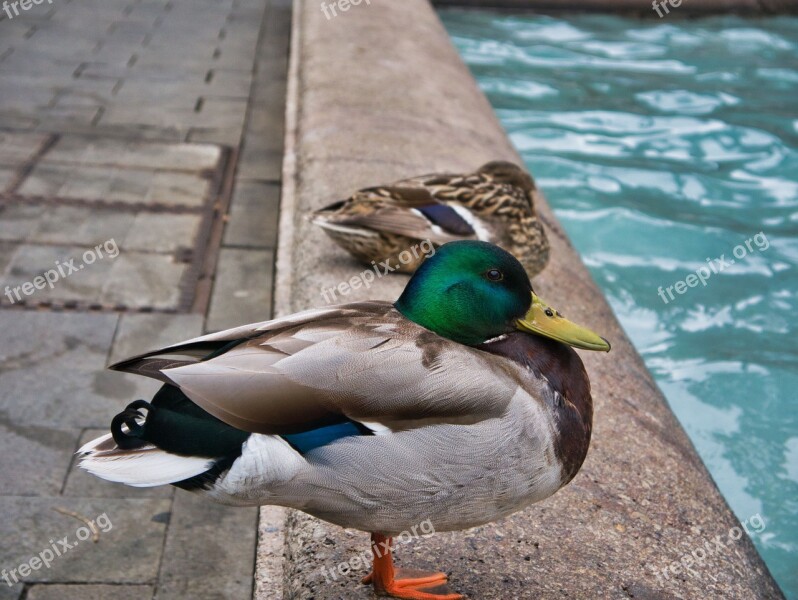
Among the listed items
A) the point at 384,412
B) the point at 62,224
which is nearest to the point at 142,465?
the point at 384,412

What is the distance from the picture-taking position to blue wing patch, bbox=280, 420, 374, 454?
196 centimetres

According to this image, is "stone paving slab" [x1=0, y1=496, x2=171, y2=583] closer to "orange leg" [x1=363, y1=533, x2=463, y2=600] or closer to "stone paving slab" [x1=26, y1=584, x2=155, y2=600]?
"stone paving slab" [x1=26, y1=584, x2=155, y2=600]

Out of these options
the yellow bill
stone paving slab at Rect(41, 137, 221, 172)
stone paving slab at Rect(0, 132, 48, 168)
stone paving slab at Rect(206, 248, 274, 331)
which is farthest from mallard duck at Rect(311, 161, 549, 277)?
stone paving slab at Rect(0, 132, 48, 168)

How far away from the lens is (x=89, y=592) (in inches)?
113

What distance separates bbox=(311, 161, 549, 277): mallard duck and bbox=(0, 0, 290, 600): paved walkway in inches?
33.5

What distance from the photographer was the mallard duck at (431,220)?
12.1 feet

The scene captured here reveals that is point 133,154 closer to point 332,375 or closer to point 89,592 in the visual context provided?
point 89,592

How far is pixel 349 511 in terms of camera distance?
2.06 metres

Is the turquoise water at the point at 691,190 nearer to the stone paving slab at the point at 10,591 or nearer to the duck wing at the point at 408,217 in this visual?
the duck wing at the point at 408,217

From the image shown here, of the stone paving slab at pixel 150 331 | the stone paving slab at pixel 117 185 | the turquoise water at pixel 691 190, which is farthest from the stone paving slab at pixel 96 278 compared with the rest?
the turquoise water at pixel 691 190

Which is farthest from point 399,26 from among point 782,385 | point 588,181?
point 782,385

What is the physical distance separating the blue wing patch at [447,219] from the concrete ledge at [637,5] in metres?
7.72

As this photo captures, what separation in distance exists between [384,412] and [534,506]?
33.1 inches

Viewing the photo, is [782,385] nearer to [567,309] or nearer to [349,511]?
[567,309]
